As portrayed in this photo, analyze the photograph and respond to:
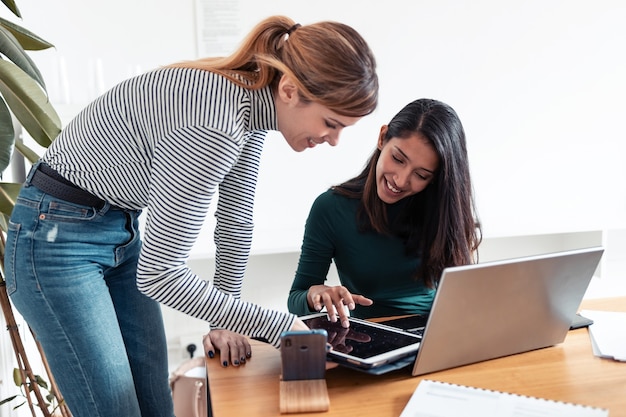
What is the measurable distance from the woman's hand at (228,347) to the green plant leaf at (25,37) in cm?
77

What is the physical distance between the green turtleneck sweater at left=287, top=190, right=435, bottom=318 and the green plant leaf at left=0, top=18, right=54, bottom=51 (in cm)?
73

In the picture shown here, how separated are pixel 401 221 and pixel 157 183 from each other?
0.73 metres

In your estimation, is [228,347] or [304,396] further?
[228,347]

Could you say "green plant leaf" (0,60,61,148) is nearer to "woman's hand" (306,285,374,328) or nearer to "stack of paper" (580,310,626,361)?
"woman's hand" (306,285,374,328)

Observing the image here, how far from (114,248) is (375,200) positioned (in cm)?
62

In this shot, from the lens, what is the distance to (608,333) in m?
1.19

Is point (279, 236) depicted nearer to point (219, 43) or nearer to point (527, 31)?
point (219, 43)

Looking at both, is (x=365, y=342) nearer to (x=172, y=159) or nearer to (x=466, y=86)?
(x=172, y=159)

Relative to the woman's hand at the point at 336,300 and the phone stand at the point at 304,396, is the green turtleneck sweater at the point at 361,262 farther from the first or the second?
the phone stand at the point at 304,396

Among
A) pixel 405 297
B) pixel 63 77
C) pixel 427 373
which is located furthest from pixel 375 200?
pixel 63 77

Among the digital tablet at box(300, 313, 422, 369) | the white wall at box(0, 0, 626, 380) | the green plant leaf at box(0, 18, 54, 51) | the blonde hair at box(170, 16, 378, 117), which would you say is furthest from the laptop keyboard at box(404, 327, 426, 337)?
the white wall at box(0, 0, 626, 380)

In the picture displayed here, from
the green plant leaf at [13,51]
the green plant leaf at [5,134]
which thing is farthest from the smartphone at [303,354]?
the green plant leaf at [13,51]

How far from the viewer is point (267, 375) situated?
40.5 inches

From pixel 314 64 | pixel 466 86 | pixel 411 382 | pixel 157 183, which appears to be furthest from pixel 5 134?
pixel 466 86
